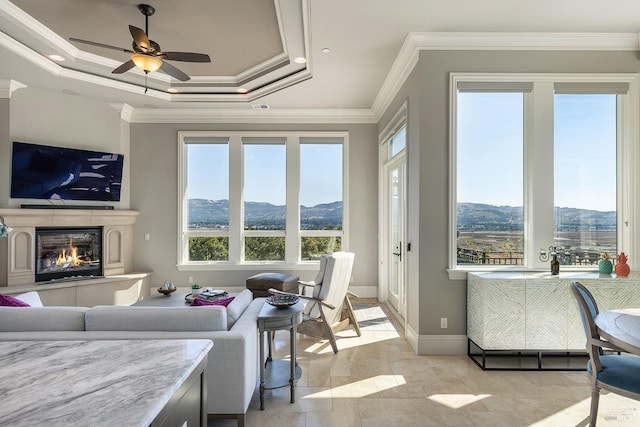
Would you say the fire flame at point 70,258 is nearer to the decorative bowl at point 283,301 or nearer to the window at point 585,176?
the decorative bowl at point 283,301

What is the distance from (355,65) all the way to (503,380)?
3506 millimetres

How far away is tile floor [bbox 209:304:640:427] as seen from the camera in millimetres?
2291

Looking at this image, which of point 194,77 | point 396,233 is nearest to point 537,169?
point 396,233

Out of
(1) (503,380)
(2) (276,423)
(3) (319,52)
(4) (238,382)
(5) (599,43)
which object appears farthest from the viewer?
(3) (319,52)

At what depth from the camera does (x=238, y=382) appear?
2.08 meters

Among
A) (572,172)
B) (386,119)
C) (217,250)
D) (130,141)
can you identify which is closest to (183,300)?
(217,250)

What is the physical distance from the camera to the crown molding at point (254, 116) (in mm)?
5578

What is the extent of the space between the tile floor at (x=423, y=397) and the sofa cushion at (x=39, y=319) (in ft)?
3.57

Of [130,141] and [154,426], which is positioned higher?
[130,141]

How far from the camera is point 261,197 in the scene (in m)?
5.78

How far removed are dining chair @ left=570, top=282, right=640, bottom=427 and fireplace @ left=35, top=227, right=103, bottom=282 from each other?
→ 225 inches

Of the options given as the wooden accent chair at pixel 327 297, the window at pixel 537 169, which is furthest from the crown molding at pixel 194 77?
the wooden accent chair at pixel 327 297

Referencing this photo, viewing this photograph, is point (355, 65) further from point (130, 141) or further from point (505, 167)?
point (130, 141)

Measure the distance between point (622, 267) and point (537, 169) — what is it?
3.72 ft
